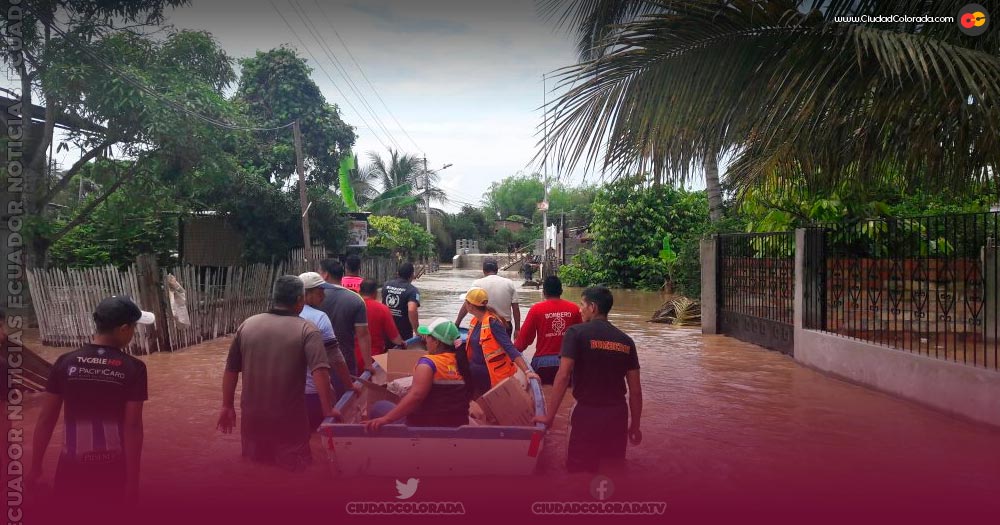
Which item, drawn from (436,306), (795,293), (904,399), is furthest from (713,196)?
(904,399)

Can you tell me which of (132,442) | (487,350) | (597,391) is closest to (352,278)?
(487,350)

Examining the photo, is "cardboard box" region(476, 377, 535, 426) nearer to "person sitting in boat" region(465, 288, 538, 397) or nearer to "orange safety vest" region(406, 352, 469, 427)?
"orange safety vest" region(406, 352, 469, 427)

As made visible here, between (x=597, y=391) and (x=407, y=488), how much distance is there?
4.71 feet

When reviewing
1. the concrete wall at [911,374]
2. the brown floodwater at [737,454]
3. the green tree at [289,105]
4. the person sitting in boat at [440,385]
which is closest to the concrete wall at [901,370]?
the concrete wall at [911,374]

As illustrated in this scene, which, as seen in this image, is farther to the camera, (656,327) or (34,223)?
(656,327)

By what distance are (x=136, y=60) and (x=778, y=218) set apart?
43.1 ft

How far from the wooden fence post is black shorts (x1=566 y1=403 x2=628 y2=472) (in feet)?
29.5

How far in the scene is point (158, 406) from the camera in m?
8.62

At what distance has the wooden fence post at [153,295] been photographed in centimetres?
1178

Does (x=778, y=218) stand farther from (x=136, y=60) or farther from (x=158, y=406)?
(x=136, y=60)

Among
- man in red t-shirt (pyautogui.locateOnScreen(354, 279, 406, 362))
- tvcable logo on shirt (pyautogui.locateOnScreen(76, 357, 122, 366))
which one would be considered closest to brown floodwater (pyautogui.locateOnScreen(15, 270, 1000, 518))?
man in red t-shirt (pyautogui.locateOnScreen(354, 279, 406, 362))

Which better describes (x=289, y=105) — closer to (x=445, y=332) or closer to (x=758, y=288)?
(x=758, y=288)

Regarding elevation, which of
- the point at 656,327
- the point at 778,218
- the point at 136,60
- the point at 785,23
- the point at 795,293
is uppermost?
the point at 136,60

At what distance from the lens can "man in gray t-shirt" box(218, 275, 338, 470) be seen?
5.00m
